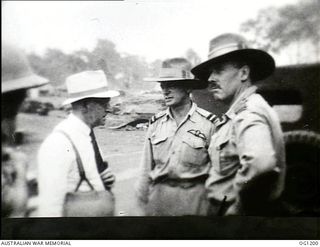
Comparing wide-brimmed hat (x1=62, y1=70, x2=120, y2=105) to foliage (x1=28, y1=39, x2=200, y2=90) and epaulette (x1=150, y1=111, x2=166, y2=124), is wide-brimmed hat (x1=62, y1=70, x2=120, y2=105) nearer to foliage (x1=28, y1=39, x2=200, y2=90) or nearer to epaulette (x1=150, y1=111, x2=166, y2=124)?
foliage (x1=28, y1=39, x2=200, y2=90)

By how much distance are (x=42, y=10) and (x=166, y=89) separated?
4.91 ft

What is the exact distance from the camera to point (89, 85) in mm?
4891

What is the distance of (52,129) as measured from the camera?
488 cm

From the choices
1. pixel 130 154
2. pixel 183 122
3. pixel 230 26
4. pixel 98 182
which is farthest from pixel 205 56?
pixel 98 182

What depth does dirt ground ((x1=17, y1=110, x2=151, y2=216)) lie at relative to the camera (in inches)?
190

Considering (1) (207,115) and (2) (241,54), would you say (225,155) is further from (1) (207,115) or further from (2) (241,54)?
(2) (241,54)

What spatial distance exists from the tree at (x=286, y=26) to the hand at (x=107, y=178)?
1918mm

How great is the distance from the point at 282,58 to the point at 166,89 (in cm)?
118

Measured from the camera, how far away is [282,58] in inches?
187

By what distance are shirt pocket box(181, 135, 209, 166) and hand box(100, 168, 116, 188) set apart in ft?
2.40

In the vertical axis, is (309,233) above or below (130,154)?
below

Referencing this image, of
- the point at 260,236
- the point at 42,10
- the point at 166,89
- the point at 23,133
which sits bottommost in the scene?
the point at 260,236

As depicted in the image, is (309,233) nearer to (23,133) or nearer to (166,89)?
(166,89)

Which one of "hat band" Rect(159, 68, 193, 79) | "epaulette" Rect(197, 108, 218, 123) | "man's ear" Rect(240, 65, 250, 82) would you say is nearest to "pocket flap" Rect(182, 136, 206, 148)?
"epaulette" Rect(197, 108, 218, 123)
